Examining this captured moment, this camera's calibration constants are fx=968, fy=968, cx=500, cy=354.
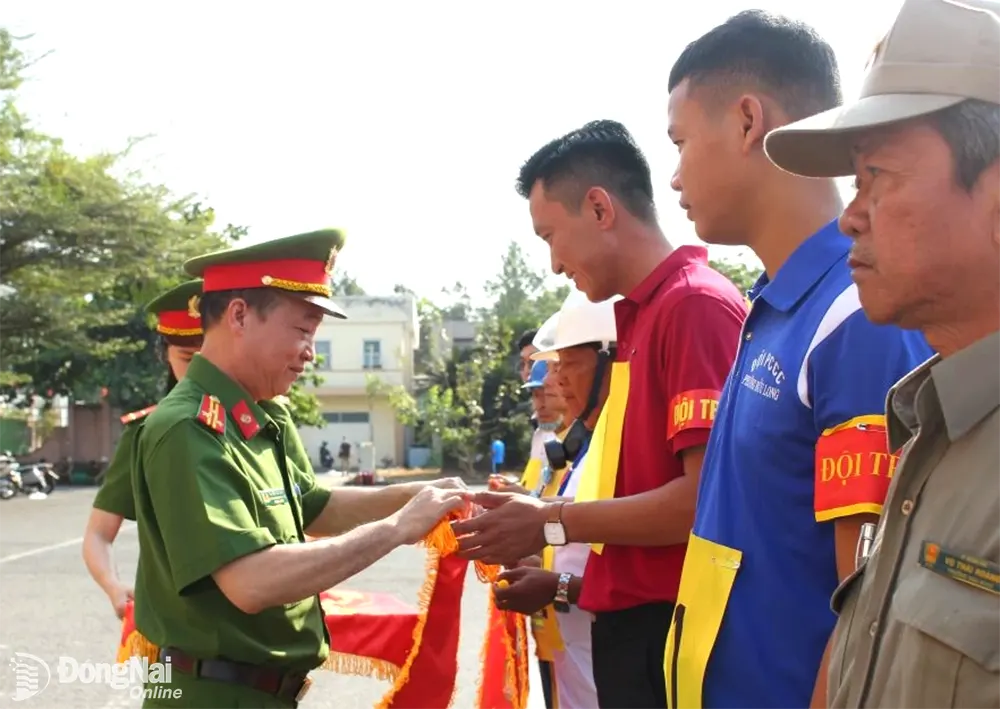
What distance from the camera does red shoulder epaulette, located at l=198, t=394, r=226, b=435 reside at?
256cm

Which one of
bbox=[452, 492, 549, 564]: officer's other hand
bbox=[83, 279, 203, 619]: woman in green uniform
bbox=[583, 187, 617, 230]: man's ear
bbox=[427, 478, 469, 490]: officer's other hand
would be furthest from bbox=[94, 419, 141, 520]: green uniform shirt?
bbox=[583, 187, 617, 230]: man's ear

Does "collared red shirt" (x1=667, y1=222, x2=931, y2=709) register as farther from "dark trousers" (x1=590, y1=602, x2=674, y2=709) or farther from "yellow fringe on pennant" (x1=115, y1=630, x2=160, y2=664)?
"yellow fringe on pennant" (x1=115, y1=630, x2=160, y2=664)

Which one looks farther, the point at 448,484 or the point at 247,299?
the point at 448,484

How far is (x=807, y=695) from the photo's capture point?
1628mm

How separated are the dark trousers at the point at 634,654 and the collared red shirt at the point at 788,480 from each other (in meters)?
0.67

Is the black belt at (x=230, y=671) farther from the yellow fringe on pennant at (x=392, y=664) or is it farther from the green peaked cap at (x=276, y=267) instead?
the green peaked cap at (x=276, y=267)

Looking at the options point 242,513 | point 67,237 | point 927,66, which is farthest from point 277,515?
point 67,237

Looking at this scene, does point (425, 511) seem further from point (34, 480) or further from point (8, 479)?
point (34, 480)

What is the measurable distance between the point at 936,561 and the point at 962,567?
43 mm

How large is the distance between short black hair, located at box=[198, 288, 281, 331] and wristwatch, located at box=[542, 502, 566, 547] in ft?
3.36

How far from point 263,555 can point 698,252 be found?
4.55 ft

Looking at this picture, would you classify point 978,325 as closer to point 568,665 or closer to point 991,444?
point 991,444

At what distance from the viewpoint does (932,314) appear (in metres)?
1.29

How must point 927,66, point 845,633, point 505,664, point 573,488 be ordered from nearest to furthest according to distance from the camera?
1. point 927,66
2. point 845,633
3. point 573,488
4. point 505,664
